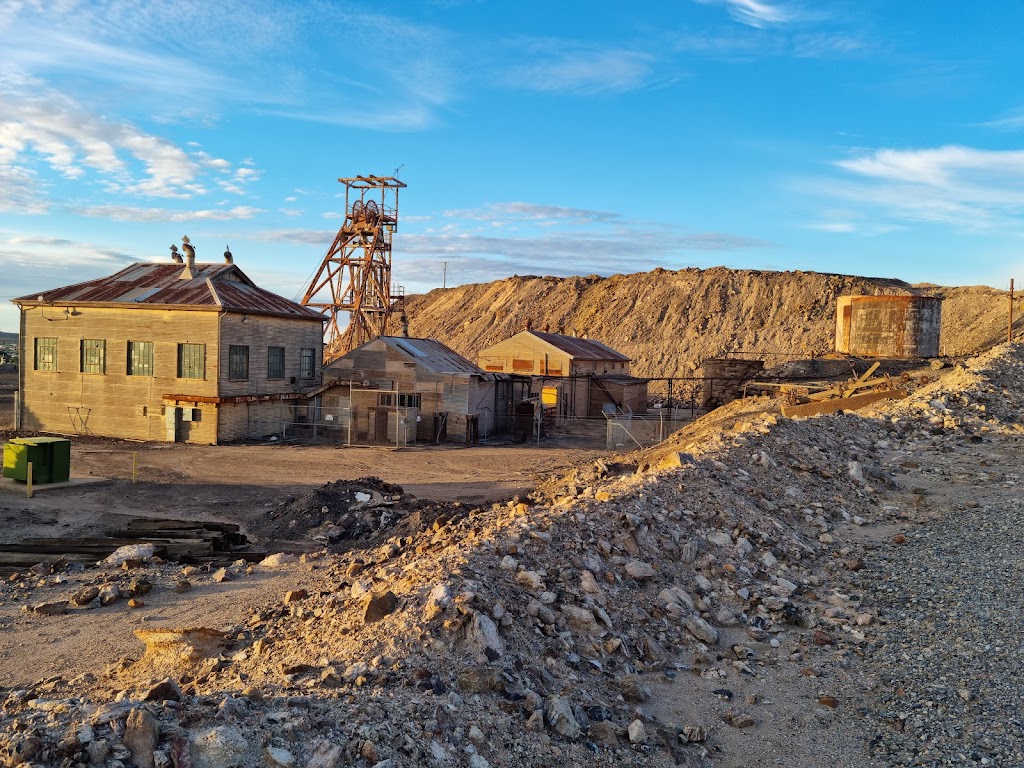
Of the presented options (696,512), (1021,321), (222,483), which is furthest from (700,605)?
(1021,321)

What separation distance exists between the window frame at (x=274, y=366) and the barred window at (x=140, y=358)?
15.7 ft

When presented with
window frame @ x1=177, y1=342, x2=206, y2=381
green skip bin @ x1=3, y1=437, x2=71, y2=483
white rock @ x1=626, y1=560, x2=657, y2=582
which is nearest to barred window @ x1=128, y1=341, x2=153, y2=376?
window frame @ x1=177, y1=342, x2=206, y2=381

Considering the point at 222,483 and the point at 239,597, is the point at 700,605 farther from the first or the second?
the point at 222,483

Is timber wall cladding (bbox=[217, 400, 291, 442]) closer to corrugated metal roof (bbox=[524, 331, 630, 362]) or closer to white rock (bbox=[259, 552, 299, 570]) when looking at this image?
corrugated metal roof (bbox=[524, 331, 630, 362])

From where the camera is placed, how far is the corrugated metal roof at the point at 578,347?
1916 inches

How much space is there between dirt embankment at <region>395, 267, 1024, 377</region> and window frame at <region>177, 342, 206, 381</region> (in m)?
33.0

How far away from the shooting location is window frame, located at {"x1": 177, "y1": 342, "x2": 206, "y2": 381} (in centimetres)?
3241

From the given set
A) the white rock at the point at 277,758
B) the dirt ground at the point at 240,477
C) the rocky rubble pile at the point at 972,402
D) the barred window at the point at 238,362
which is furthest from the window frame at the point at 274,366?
the white rock at the point at 277,758

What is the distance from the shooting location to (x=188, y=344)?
→ 3272 centimetres

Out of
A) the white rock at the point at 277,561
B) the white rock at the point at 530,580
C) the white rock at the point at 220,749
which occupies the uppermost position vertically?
the white rock at the point at 530,580

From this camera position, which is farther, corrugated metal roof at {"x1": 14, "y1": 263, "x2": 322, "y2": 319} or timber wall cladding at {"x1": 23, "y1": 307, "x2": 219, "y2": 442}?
corrugated metal roof at {"x1": 14, "y1": 263, "x2": 322, "y2": 319}

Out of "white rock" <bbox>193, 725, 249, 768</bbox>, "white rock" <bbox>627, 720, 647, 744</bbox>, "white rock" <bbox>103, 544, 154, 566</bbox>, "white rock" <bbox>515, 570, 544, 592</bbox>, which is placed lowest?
"white rock" <bbox>103, 544, 154, 566</bbox>

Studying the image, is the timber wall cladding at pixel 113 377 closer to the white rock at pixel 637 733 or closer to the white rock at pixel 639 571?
the white rock at pixel 639 571

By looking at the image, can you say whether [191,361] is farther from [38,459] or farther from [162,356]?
[38,459]
